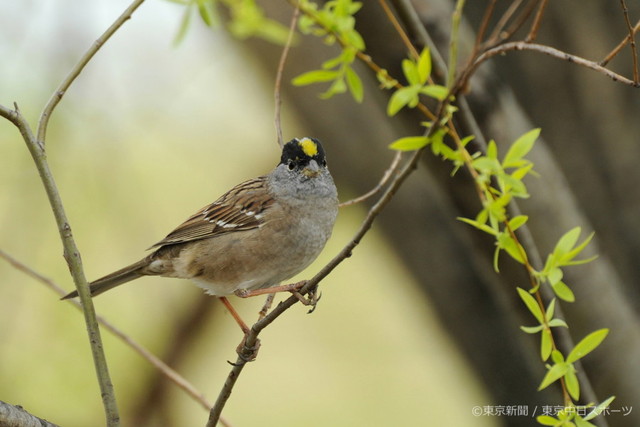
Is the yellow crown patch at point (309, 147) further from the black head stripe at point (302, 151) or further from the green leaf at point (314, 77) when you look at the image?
the green leaf at point (314, 77)

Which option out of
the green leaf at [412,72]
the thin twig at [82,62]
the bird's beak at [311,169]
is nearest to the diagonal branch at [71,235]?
the thin twig at [82,62]

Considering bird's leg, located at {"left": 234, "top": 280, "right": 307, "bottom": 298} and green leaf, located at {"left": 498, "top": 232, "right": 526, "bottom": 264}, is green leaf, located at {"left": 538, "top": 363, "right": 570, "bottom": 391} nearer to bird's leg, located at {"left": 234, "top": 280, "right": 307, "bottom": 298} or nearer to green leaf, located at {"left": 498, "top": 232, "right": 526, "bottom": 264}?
green leaf, located at {"left": 498, "top": 232, "right": 526, "bottom": 264}

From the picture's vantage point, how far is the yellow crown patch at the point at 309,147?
2.86 m

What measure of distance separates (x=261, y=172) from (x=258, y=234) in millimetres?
2723

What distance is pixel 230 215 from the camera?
11.1 ft

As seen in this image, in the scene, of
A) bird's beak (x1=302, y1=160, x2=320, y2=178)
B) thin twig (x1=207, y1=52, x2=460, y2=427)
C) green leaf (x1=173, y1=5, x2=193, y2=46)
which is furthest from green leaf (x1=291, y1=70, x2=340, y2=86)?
bird's beak (x1=302, y1=160, x2=320, y2=178)

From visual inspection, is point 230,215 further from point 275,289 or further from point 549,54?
point 549,54

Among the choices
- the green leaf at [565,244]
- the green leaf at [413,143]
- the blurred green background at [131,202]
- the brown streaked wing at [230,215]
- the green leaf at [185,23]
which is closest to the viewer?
the green leaf at [413,143]

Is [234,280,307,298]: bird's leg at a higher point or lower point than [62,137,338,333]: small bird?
lower

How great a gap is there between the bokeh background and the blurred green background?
2 cm

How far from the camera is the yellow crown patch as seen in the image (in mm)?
2861

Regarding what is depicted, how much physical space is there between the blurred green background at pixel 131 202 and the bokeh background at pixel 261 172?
19mm

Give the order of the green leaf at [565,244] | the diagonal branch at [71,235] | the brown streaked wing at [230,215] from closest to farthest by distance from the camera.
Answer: the green leaf at [565,244]
the diagonal branch at [71,235]
the brown streaked wing at [230,215]

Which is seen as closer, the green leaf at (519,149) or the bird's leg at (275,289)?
the green leaf at (519,149)
